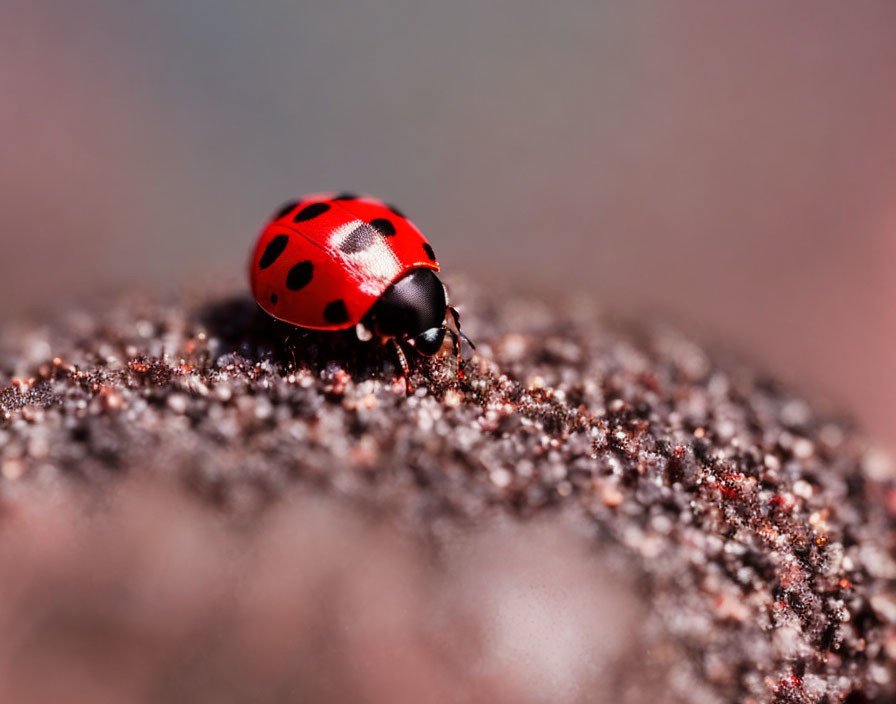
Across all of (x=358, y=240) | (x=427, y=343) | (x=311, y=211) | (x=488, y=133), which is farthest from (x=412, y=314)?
(x=488, y=133)

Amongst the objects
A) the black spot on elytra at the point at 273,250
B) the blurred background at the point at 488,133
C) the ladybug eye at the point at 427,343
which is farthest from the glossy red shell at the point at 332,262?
the blurred background at the point at 488,133

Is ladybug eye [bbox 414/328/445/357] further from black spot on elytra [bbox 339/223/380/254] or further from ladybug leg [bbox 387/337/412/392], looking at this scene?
black spot on elytra [bbox 339/223/380/254]

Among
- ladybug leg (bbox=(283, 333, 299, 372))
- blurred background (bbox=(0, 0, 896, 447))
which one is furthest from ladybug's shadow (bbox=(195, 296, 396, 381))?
blurred background (bbox=(0, 0, 896, 447))

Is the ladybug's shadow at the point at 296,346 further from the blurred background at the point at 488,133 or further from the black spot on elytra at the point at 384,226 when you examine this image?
the blurred background at the point at 488,133

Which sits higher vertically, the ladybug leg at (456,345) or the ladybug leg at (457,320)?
the ladybug leg at (457,320)

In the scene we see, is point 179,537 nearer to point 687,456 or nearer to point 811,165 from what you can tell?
point 687,456

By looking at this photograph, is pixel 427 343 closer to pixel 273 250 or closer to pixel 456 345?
pixel 456 345

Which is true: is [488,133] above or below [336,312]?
above

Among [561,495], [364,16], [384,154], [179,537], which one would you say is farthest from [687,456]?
[364,16]
